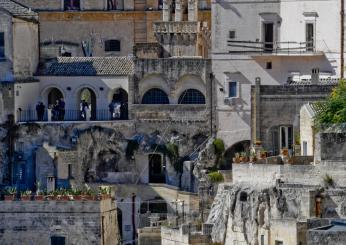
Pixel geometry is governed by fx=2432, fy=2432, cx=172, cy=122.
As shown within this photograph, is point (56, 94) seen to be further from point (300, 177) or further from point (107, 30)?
point (300, 177)

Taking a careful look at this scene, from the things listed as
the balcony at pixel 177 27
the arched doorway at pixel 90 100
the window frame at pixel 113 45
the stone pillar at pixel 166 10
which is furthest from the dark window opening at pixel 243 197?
the window frame at pixel 113 45

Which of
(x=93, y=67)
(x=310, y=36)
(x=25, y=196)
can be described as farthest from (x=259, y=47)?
(x=25, y=196)

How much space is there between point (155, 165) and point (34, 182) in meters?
4.86

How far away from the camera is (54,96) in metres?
100

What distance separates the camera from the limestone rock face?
263ft

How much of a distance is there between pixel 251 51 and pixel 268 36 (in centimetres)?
96

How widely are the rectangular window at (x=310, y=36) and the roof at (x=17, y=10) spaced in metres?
12.3

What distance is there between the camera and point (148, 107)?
97.8m

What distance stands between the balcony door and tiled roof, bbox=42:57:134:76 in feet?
20.4

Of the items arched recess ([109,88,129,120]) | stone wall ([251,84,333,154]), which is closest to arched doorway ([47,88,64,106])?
arched recess ([109,88,129,120])

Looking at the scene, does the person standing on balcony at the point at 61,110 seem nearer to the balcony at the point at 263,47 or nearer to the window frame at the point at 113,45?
the balcony at the point at 263,47

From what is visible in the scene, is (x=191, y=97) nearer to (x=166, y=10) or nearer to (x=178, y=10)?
(x=178, y=10)

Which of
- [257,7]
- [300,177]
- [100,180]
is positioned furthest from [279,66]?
[300,177]

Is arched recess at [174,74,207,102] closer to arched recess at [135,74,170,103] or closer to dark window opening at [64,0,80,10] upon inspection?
arched recess at [135,74,170,103]
